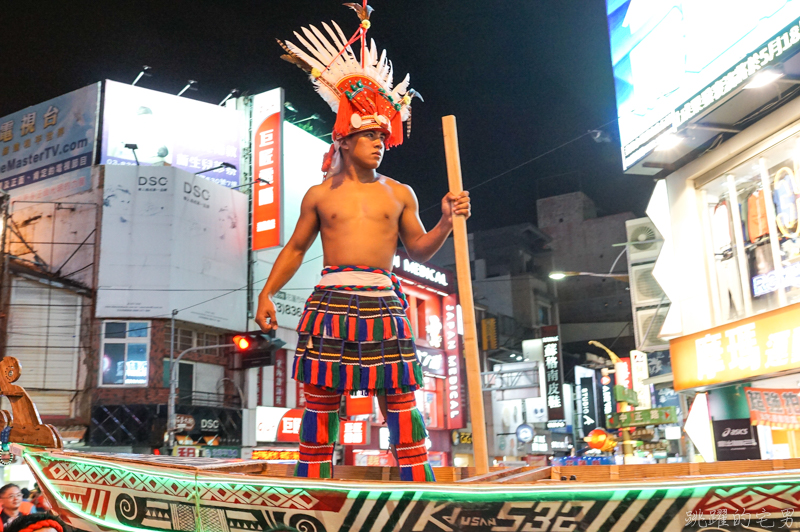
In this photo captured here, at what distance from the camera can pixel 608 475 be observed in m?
3.34

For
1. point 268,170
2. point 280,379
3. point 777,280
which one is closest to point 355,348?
point 777,280

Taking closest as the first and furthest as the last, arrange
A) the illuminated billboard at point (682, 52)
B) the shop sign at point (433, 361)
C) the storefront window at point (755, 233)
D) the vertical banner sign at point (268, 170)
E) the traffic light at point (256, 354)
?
the illuminated billboard at point (682, 52) → the storefront window at point (755, 233) → the traffic light at point (256, 354) → the vertical banner sign at point (268, 170) → the shop sign at point (433, 361)

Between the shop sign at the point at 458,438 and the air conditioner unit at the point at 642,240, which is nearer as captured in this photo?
the air conditioner unit at the point at 642,240

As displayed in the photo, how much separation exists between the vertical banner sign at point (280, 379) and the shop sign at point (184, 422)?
167 inches

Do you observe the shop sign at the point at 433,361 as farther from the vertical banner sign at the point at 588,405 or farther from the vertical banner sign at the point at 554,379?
the vertical banner sign at the point at 588,405

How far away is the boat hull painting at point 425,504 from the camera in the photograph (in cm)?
170

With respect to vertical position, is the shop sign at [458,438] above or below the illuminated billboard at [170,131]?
below

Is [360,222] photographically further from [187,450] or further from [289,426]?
[289,426]

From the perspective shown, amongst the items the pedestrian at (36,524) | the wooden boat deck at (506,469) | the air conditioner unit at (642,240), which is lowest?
the pedestrian at (36,524)

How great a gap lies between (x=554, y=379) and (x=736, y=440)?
74.6 feet

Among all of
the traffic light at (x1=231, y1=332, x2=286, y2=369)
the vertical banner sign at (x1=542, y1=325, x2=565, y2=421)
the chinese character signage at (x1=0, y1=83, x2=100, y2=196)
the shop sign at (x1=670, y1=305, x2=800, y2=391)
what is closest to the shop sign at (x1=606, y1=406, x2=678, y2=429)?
the shop sign at (x1=670, y1=305, x2=800, y2=391)

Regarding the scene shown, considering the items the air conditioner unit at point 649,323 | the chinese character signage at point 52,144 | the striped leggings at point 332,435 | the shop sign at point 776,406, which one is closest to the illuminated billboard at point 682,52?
the shop sign at point 776,406

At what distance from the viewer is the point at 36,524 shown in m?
2.59

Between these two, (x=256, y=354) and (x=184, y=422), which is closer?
(x=184, y=422)
